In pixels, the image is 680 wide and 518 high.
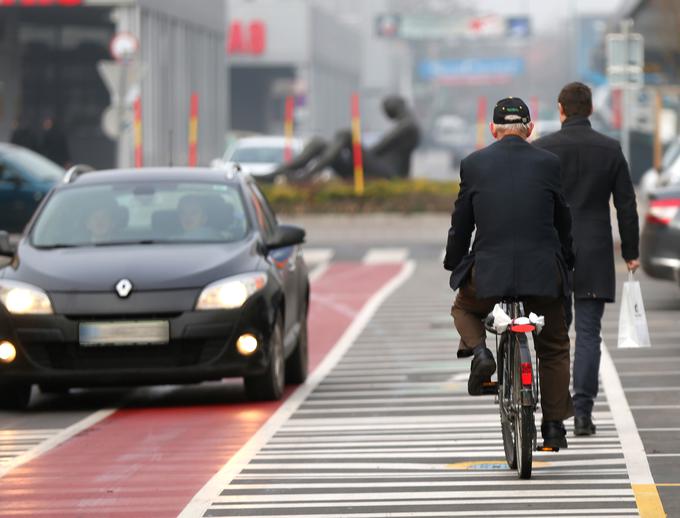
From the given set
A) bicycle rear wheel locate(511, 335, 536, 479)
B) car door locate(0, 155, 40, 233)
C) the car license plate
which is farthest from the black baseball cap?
car door locate(0, 155, 40, 233)

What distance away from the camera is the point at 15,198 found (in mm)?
28359

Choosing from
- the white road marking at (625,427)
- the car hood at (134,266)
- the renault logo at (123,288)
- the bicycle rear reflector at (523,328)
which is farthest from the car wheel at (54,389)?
the bicycle rear reflector at (523,328)

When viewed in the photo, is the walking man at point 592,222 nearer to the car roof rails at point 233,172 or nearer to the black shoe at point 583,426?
the black shoe at point 583,426

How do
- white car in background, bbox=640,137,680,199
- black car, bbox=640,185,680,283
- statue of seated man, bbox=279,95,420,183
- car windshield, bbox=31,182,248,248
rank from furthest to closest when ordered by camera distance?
statue of seated man, bbox=279,95,420,183
white car in background, bbox=640,137,680,199
black car, bbox=640,185,680,283
car windshield, bbox=31,182,248,248

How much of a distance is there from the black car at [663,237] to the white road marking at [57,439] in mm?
7739

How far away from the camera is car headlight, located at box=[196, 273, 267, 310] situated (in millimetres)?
13031

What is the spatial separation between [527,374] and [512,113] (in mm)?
1203

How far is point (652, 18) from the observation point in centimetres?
5844

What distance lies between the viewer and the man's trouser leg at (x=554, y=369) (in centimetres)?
1007

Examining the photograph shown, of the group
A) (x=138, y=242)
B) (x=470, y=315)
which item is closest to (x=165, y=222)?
(x=138, y=242)

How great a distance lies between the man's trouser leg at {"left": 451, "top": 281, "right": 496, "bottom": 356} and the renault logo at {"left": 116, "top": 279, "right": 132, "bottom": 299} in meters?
3.33

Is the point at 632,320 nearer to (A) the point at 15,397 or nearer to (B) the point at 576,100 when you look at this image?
(B) the point at 576,100

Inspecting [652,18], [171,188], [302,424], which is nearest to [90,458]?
[302,424]

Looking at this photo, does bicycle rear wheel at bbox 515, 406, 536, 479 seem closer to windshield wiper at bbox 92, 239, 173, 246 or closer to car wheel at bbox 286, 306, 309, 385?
windshield wiper at bbox 92, 239, 173, 246
